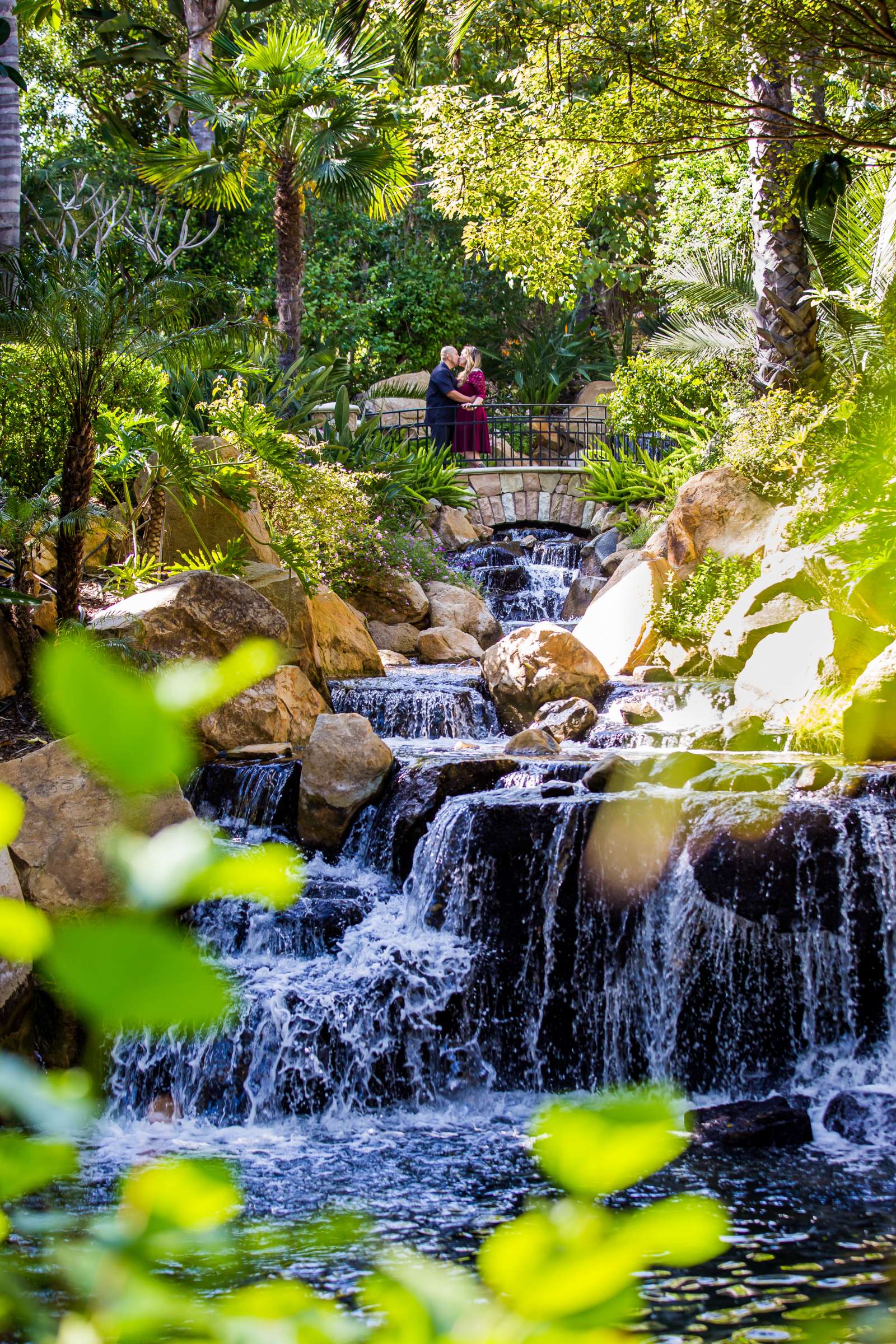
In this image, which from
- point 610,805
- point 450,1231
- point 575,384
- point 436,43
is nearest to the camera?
point 450,1231

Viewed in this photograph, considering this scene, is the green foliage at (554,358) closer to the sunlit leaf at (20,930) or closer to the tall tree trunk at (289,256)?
the tall tree trunk at (289,256)

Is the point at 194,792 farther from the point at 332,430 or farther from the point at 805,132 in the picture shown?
the point at 332,430

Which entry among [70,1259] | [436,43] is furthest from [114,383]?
[436,43]

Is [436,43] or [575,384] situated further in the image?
[575,384]

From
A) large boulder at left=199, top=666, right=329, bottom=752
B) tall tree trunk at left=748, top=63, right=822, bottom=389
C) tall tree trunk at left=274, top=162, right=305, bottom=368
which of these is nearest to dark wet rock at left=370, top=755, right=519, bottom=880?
large boulder at left=199, top=666, right=329, bottom=752

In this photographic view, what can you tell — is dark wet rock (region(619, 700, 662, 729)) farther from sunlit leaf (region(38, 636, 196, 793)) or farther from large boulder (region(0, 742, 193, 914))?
sunlit leaf (region(38, 636, 196, 793))

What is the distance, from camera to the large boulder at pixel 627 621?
13.3 meters

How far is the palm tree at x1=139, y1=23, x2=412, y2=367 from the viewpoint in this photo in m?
15.3

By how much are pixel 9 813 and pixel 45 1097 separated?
0.31 ft

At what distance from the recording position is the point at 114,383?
9930 mm

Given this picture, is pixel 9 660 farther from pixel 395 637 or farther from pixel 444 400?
pixel 444 400

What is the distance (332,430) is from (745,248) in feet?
20.3

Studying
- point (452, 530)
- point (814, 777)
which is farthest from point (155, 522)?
point (452, 530)

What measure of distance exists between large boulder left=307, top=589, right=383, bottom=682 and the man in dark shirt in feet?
23.0
